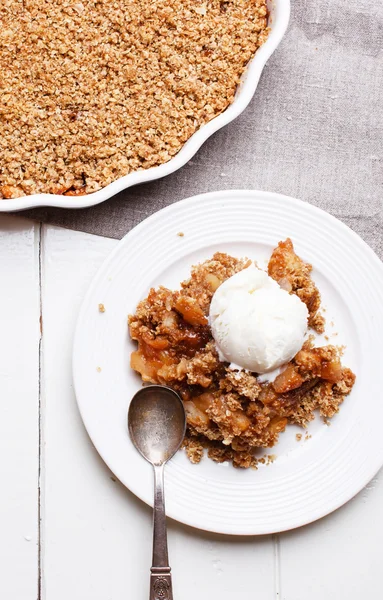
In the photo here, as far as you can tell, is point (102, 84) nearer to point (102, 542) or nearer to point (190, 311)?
point (190, 311)

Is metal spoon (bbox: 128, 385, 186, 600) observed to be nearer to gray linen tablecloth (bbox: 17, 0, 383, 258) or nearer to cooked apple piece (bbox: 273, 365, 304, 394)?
cooked apple piece (bbox: 273, 365, 304, 394)

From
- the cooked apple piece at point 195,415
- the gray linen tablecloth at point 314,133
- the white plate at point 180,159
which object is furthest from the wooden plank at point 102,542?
the gray linen tablecloth at point 314,133

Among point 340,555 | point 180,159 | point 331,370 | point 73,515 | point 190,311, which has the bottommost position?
point 340,555

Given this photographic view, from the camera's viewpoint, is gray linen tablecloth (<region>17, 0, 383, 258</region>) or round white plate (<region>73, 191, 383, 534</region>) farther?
gray linen tablecloth (<region>17, 0, 383, 258</region>)

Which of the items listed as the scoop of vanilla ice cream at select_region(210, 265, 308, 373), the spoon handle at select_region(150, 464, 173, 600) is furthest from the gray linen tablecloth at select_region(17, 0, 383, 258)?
the spoon handle at select_region(150, 464, 173, 600)

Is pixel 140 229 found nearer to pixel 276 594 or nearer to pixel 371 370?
pixel 371 370

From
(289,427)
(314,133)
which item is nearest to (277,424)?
(289,427)
